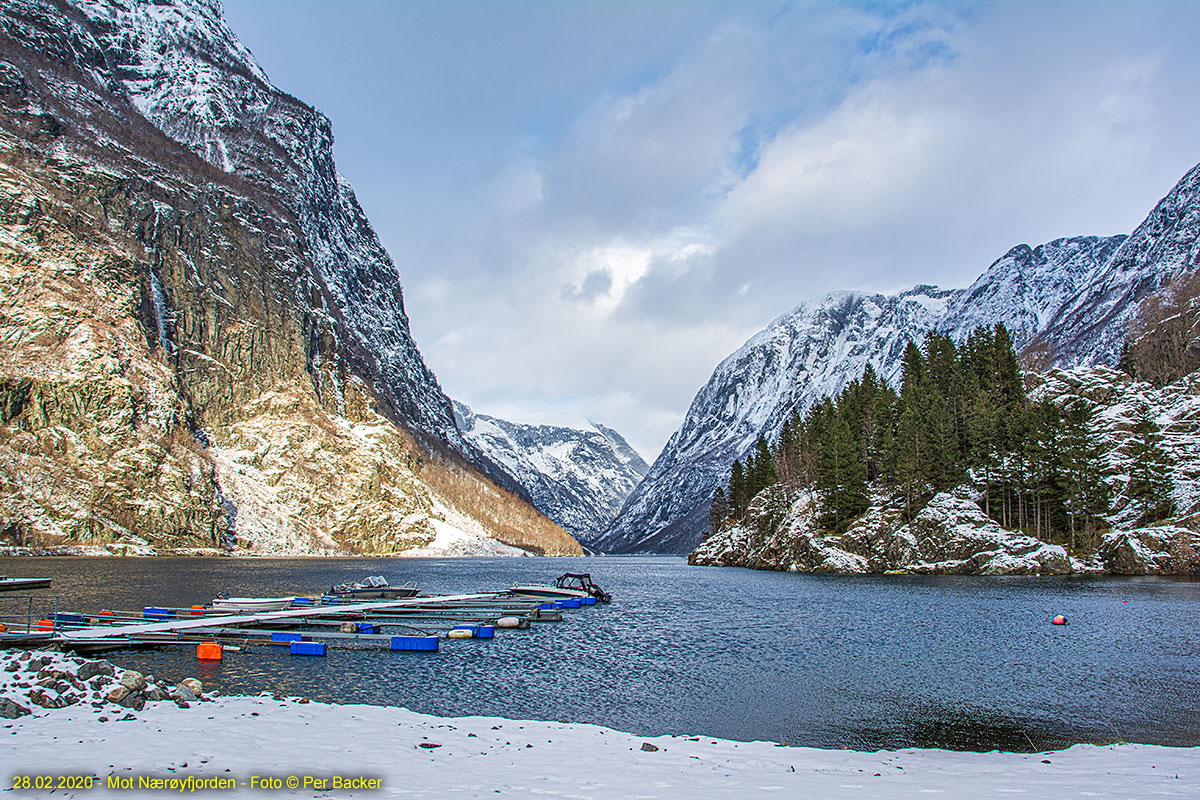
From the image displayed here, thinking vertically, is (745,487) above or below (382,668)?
above

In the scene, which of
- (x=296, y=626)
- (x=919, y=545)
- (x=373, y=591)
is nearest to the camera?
Result: (x=296, y=626)

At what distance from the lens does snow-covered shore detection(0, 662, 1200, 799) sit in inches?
658

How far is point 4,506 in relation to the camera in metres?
171

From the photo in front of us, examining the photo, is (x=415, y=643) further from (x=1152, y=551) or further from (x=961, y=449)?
(x=961, y=449)

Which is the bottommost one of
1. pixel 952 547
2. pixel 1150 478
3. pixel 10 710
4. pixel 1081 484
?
pixel 10 710

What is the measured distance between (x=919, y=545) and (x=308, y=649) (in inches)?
3658

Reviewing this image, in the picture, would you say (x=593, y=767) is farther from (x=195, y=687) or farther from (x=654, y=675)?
(x=654, y=675)

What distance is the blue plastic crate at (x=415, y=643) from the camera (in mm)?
43562

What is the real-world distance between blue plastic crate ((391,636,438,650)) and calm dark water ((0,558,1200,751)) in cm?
88

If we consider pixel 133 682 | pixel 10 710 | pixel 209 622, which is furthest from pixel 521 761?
pixel 209 622

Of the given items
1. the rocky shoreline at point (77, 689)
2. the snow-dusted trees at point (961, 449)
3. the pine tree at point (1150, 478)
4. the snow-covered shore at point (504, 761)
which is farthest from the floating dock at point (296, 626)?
the pine tree at point (1150, 478)

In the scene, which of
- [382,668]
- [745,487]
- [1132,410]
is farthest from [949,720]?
[745,487]

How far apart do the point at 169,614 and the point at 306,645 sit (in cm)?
2227

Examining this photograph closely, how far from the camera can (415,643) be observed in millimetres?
43844
